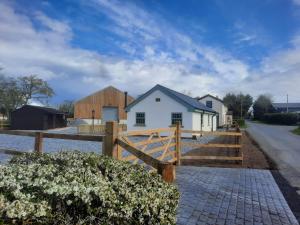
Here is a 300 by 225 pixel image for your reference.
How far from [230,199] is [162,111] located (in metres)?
20.4

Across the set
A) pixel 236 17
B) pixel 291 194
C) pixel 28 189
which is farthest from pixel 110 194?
pixel 236 17

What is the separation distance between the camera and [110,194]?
267 centimetres

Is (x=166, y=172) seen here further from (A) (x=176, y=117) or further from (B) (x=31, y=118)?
(B) (x=31, y=118)

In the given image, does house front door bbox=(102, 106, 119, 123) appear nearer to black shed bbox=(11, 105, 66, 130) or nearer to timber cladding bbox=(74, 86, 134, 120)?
timber cladding bbox=(74, 86, 134, 120)

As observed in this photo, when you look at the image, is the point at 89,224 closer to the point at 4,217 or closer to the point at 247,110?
the point at 4,217

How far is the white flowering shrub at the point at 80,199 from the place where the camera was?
95.3 inches

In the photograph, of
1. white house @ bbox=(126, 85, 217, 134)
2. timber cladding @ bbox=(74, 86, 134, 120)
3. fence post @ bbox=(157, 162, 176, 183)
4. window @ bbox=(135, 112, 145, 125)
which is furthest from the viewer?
timber cladding @ bbox=(74, 86, 134, 120)

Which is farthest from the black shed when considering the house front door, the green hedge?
the green hedge

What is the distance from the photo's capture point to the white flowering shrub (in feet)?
7.94

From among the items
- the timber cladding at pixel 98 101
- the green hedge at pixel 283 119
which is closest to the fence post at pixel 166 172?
the timber cladding at pixel 98 101

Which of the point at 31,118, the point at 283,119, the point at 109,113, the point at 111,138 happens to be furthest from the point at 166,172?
the point at 283,119

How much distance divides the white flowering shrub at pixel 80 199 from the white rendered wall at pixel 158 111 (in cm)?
2259

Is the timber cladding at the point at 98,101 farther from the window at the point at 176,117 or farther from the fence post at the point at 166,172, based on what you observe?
the fence post at the point at 166,172

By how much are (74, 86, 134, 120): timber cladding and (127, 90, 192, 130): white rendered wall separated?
23.0 m
